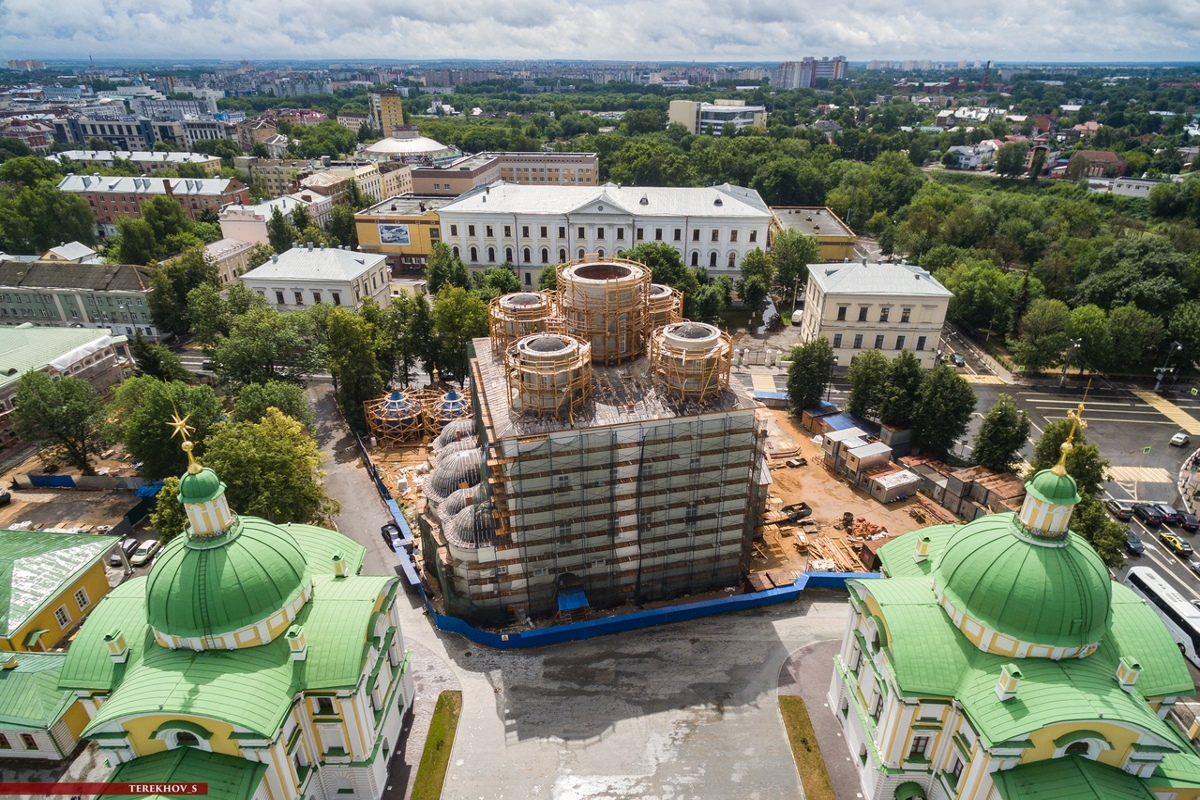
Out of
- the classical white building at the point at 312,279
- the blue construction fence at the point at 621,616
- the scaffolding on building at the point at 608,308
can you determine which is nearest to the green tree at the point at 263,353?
the classical white building at the point at 312,279

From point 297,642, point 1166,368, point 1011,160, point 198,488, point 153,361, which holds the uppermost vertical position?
point 198,488

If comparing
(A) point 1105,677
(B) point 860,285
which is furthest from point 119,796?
(B) point 860,285

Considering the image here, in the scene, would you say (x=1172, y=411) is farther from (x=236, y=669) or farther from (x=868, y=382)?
(x=236, y=669)

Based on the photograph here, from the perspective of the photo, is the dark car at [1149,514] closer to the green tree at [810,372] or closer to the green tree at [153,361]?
the green tree at [810,372]

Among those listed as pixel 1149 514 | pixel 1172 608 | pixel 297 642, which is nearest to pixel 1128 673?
pixel 1172 608

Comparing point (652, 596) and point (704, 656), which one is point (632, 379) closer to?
point (652, 596)
